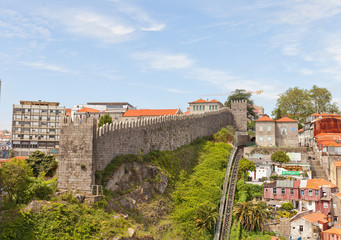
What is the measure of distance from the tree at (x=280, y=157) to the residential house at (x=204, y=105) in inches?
1099

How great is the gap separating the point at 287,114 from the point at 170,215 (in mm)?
54410

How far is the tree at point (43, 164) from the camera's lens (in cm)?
3795

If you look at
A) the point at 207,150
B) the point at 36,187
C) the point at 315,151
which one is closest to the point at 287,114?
the point at 315,151

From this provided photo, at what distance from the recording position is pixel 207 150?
175 feet

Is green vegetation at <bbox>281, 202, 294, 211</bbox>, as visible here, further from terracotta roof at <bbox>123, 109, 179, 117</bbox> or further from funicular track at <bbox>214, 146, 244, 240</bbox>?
terracotta roof at <bbox>123, 109, 179, 117</bbox>

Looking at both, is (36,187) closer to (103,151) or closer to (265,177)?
(103,151)

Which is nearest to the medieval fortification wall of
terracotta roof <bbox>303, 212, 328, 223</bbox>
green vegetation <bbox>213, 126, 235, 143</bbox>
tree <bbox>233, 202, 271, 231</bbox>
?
green vegetation <bbox>213, 126, 235, 143</bbox>

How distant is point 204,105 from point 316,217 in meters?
43.1

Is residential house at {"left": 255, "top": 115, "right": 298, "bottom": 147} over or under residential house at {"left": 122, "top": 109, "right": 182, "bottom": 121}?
under

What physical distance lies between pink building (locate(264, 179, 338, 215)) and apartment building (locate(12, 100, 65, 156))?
5208 cm

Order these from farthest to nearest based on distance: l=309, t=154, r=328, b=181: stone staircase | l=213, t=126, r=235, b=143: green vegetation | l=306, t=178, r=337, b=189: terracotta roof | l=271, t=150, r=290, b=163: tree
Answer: l=213, t=126, r=235, b=143: green vegetation → l=271, t=150, r=290, b=163: tree → l=309, t=154, r=328, b=181: stone staircase → l=306, t=178, r=337, b=189: terracotta roof

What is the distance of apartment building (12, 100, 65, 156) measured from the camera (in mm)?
82188

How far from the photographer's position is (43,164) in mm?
38750

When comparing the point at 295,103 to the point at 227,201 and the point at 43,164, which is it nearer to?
the point at 227,201
